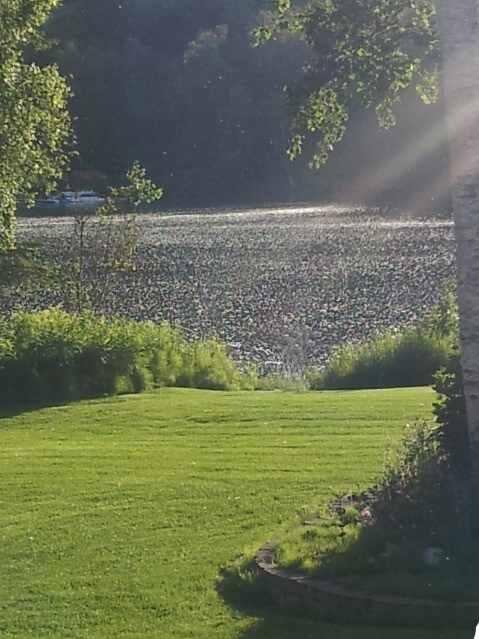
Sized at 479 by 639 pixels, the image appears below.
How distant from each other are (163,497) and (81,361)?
7004mm

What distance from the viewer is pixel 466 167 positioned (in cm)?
618

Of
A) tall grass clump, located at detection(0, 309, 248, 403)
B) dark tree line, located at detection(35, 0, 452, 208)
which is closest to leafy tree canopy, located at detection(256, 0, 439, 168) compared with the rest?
tall grass clump, located at detection(0, 309, 248, 403)

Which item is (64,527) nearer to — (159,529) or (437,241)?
(159,529)

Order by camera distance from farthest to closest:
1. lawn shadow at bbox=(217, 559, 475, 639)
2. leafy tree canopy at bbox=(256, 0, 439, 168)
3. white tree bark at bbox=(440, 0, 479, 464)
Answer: leafy tree canopy at bbox=(256, 0, 439, 168) < white tree bark at bbox=(440, 0, 479, 464) < lawn shadow at bbox=(217, 559, 475, 639)

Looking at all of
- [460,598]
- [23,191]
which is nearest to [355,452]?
[460,598]

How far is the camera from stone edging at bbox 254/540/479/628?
5.36 meters

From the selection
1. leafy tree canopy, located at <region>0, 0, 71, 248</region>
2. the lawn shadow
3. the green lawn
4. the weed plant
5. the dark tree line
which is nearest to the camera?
the lawn shadow

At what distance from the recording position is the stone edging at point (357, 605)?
536 cm

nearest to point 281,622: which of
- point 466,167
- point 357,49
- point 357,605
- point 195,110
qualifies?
point 357,605

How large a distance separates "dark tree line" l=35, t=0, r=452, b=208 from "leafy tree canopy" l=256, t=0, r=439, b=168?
52964 mm

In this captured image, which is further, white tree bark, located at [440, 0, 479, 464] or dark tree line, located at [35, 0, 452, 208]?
dark tree line, located at [35, 0, 452, 208]

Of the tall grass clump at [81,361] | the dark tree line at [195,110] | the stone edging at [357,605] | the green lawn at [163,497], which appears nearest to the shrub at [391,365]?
the tall grass clump at [81,361]

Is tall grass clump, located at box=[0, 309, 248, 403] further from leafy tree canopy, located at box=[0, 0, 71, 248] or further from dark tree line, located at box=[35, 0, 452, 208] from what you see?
dark tree line, located at box=[35, 0, 452, 208]

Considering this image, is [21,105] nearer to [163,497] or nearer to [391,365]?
[163,497]
